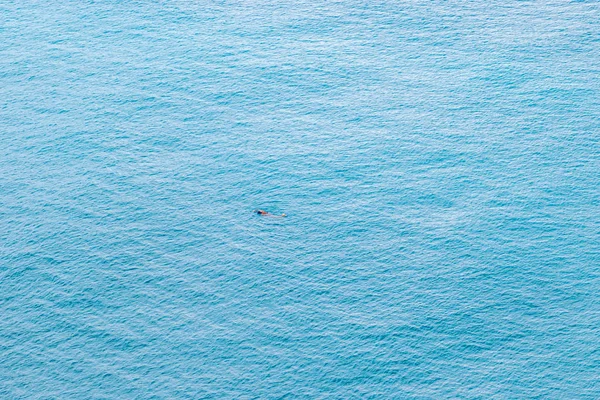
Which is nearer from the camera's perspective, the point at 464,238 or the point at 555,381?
the point at 555,381

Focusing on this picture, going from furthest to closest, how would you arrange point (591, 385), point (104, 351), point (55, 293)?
1. point (55, 293)
2. point (104, 351)
3. point (591, 385)

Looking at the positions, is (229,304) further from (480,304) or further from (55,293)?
(480,304)

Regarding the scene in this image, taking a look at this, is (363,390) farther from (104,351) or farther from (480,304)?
(104,351)

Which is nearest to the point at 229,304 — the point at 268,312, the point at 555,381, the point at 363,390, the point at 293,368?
the point at 268,312

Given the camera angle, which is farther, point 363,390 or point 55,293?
point 55,293

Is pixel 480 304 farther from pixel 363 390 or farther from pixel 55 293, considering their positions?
pixel 55 293

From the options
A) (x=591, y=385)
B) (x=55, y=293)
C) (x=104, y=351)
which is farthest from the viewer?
(x=55, y=293)

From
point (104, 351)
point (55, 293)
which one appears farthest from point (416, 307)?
point (55, 293)

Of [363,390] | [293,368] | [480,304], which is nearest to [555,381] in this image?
[480,304]
